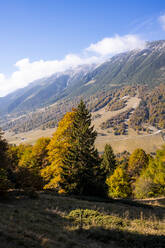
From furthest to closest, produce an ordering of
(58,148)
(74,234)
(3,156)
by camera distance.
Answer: (58,148), (3,156), (74,234)

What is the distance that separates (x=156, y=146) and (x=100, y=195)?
179493mm

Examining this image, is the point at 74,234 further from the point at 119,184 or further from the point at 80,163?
the point at 119,184

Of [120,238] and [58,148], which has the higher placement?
[58,148]

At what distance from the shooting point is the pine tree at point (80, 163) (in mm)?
28094

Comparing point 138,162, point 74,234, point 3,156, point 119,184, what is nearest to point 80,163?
point 3,156

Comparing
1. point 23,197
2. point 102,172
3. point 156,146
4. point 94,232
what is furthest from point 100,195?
point 156,146

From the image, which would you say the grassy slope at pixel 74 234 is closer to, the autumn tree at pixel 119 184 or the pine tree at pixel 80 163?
the pine tree at pixel 80 163

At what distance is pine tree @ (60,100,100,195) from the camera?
92.2ft

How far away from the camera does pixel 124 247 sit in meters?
8.71

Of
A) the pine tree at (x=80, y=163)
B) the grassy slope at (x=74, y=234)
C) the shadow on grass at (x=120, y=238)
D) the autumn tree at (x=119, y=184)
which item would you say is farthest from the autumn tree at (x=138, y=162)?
the shadow on grass at (x=120, y=238)

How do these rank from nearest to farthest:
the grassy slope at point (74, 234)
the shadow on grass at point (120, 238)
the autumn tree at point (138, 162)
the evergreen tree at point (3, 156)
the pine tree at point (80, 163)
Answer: the grassy slope at point (74, 234), the shadow on grass at point (120, 238), the evergreen tree at point (3, 156), the pine tree at point (80, 163), the autumn tree at point (138, 162)

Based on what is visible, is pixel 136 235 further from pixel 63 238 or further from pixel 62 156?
pixel 62 156

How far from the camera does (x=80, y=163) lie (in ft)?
96.8

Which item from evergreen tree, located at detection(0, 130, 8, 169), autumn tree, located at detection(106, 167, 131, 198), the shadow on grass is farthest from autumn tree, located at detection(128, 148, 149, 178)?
the shadow on grass
